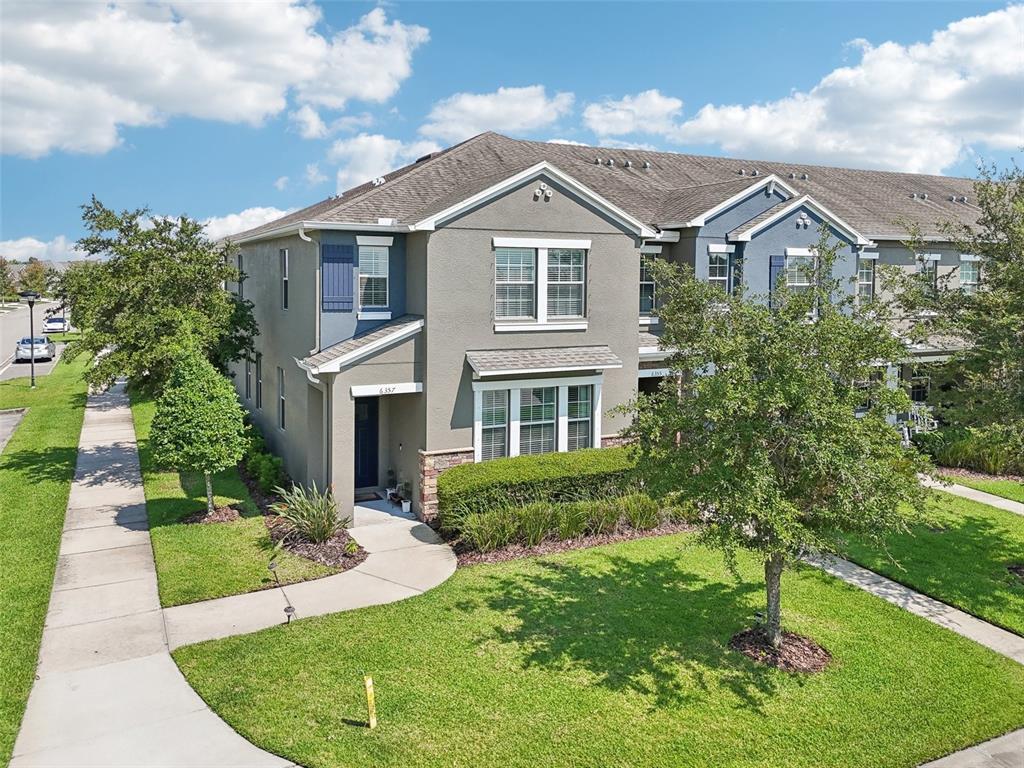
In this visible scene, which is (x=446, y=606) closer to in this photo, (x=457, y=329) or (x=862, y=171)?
(x=457, y=329)

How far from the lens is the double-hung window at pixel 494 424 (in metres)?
16.1

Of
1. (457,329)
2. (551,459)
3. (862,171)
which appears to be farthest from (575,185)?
(862,171)

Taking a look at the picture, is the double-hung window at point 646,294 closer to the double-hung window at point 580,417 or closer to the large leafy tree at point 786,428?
the double-hung window at point 580,417

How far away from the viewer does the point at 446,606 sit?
11.4 m

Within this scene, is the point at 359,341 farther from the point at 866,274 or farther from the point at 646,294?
the point at 866,274

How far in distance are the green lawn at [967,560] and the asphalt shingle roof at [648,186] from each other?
6343mm

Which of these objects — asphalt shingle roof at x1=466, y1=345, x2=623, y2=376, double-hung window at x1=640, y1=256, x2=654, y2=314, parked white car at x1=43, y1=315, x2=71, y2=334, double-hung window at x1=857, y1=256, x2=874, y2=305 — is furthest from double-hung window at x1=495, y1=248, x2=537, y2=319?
parked white car at x1=43, y1=315, x2=71, y2=334

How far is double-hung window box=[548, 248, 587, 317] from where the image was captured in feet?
54.5

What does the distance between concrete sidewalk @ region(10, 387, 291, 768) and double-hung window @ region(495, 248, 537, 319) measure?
332 inches

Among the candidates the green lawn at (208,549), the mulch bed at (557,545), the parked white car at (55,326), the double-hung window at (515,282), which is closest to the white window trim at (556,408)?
the double-hung window at (515,282)

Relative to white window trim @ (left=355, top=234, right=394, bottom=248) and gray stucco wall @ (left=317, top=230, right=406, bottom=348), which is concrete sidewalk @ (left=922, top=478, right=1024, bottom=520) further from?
white window trim @ (left=355, top=234, right=394, bottom=248)

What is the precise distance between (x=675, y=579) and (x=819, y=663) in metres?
3.06

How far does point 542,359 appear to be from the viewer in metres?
16.2

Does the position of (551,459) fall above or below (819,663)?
above
